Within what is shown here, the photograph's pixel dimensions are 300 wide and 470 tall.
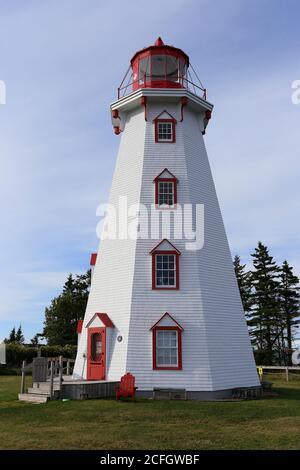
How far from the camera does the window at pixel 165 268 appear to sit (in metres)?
19.0

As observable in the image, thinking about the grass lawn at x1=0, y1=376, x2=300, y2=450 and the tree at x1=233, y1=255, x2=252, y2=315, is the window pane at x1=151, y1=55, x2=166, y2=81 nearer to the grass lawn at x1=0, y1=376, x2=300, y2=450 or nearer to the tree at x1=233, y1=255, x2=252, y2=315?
the grass lawn at x1=0, y1=376, x2=300, y2=450

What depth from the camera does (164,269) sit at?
19.3 meters

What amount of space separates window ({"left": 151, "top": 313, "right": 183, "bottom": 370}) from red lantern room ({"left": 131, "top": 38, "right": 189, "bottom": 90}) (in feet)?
39.1

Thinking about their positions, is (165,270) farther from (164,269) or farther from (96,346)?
(96,346)

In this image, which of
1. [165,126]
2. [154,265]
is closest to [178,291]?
[154,265]

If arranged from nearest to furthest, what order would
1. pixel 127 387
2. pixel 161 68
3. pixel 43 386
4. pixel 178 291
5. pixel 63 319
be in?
pixel 127 387, pixel 43 386, pixel 178 291, pixel 161 68, pixel 63 319

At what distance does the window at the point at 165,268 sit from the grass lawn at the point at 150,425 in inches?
192

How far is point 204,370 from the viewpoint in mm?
17797

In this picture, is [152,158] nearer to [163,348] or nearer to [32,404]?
[163,348]

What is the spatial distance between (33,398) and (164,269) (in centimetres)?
730

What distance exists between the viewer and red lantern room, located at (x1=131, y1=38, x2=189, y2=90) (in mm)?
22734

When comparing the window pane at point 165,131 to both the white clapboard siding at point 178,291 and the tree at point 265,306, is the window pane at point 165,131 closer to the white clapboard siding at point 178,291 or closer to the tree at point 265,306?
→ the white clapboard siding at point 178,291

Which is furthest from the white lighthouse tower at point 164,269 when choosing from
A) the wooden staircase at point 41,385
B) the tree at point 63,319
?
the tree at point 63,319
